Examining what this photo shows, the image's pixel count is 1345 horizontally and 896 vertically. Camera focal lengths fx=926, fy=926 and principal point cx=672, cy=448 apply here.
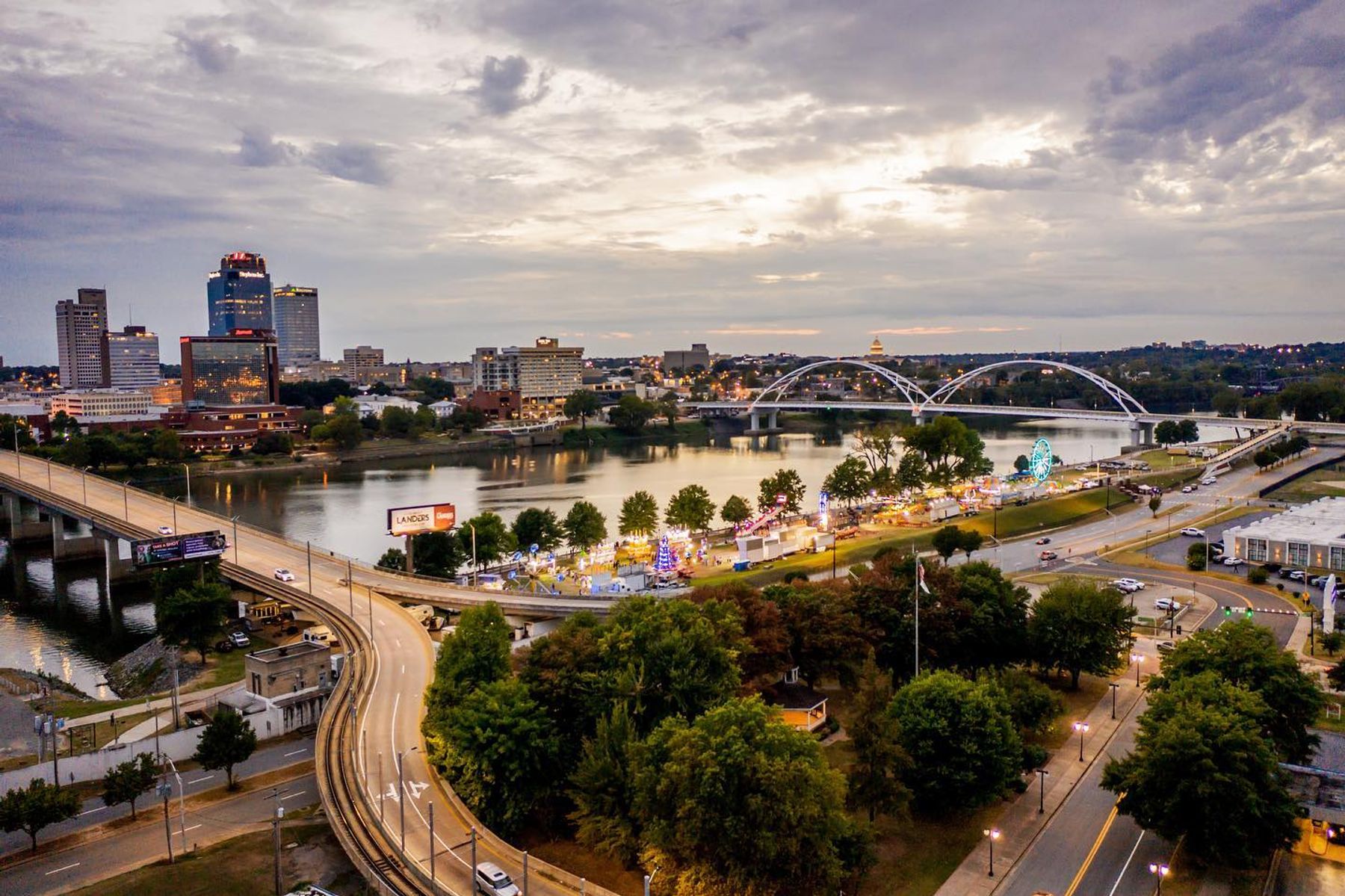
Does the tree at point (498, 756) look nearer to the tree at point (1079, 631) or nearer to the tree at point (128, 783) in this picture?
the tree at point (128, 783)

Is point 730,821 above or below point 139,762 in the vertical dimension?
above

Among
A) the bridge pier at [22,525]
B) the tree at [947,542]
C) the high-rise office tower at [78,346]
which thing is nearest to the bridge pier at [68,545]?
the bridge pier at [22,525]

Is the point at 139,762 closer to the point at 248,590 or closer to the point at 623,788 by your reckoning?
the point at 623,788

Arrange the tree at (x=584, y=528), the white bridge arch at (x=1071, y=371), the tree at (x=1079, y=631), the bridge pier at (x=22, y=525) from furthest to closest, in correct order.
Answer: the white bridge arch at (x=1071, y=371) → the bridge pier at (x=22, y=525) → the tree at (x=584, y=528) → the tree at (x=1079, y=631)

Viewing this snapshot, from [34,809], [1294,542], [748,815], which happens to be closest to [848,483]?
[1294,542]

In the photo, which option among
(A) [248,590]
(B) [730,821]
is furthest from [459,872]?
(A) [248,590]

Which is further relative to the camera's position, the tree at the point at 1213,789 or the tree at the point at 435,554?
the tree at the point at 435,554
